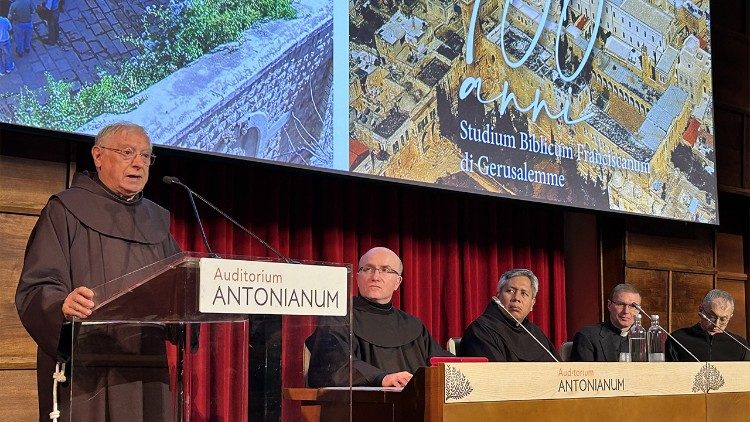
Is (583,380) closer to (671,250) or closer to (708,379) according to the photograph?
(708,379)

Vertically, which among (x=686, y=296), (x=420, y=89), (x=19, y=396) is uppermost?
(x=420, y=89)

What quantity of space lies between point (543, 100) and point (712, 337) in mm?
1852

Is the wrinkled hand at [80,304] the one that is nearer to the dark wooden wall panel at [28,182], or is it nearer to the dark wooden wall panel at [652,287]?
the dark wooden wall panel at [28,182]

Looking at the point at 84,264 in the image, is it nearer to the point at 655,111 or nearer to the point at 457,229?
the point at 457,229

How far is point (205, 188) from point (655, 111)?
128 inches

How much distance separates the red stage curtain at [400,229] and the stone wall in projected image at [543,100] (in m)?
0.22

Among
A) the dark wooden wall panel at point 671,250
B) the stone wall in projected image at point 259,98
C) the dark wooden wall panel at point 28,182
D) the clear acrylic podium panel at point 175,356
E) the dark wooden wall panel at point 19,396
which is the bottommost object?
the dark wooden wall panel at point 19,396

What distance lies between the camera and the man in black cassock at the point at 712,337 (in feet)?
20.8

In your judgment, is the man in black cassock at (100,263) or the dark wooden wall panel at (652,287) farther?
the dark wooden wall panel at (652,287)

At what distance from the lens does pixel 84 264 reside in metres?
3.10

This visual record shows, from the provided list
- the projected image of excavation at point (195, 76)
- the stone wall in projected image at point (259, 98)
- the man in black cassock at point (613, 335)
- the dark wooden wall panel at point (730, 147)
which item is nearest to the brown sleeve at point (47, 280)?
the projected image of excavation at point (195, 76)

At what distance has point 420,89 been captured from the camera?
226 inches

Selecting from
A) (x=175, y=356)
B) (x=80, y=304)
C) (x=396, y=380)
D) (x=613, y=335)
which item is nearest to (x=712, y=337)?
(x=613, y=335)

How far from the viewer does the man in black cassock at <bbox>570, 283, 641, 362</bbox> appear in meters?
6.03
